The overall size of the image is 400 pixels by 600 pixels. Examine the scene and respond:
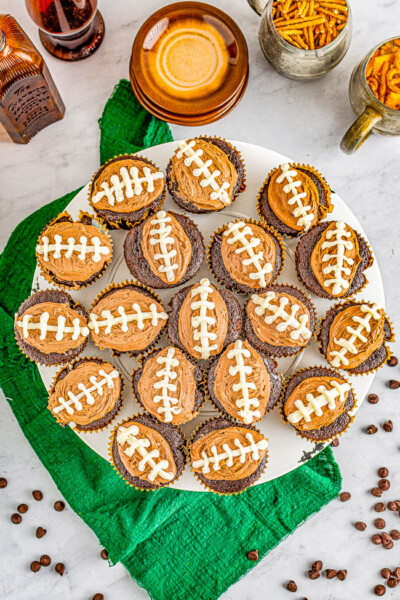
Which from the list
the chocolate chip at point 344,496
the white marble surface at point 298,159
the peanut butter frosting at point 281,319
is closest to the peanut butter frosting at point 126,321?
the peanut butter frosting at point 281,319

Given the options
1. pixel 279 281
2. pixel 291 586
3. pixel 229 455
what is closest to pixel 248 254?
pixel 279 281

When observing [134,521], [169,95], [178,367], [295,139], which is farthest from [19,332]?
[295,139]

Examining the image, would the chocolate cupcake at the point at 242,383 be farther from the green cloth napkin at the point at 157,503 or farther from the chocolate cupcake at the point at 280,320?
the green cloth napkin at the point at 157,503

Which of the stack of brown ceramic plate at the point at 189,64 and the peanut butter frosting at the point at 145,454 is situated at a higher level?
the stack of brown ceramic plate at the point at 189,64

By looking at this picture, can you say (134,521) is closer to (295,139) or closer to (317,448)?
(317,448)

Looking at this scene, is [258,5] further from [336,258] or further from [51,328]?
[51,328]
